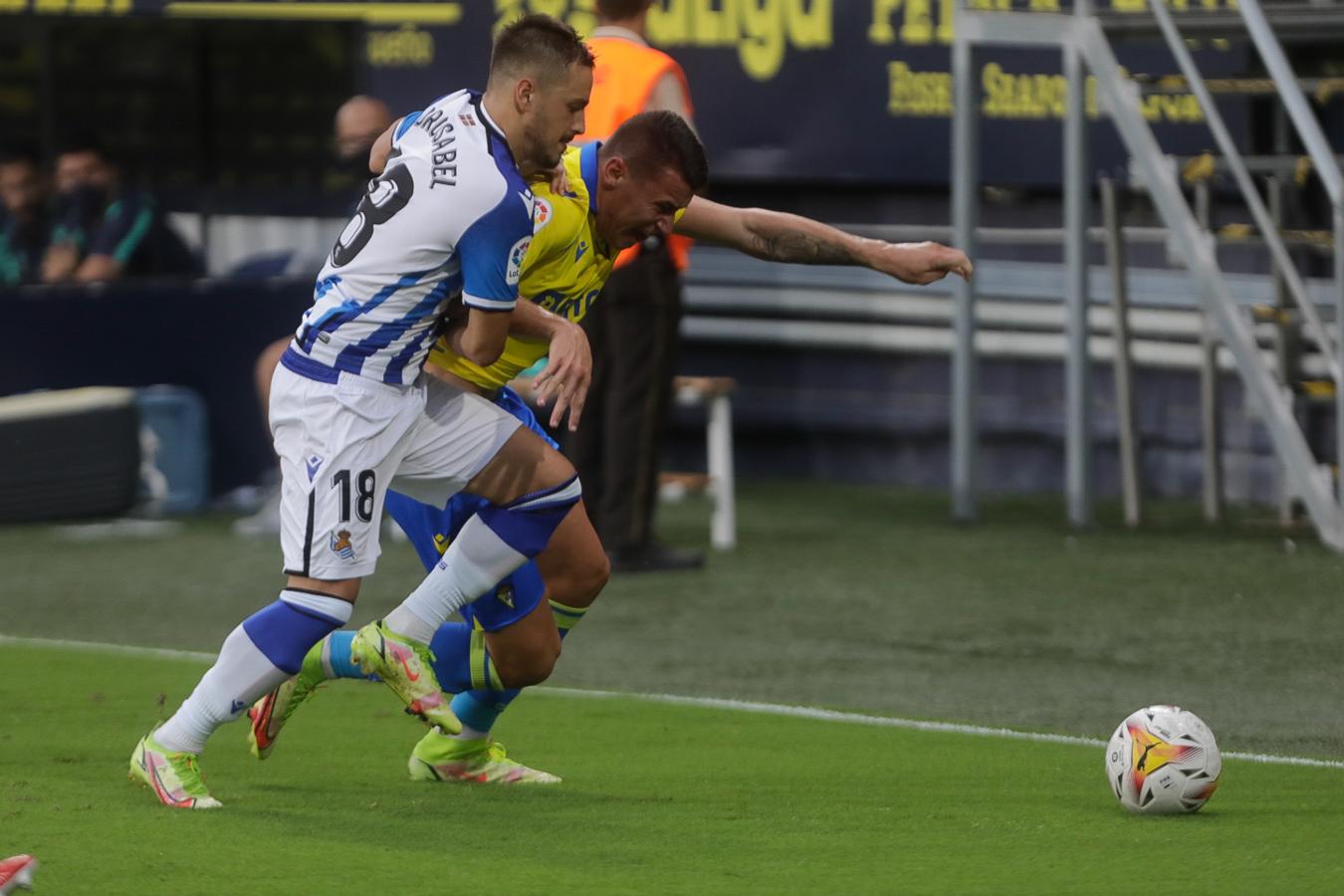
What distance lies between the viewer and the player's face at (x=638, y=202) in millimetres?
5973

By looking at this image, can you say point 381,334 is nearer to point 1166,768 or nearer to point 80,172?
point 1166,768

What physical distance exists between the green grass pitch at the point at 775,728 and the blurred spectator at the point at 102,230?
194 centimetres

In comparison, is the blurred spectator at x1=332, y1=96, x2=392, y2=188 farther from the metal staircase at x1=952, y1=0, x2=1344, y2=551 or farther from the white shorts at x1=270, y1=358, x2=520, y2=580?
the white shorts at x1=270, y1=358, x2=520, y2=580

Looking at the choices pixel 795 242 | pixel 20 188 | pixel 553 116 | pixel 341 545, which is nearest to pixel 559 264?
pixel 553 116

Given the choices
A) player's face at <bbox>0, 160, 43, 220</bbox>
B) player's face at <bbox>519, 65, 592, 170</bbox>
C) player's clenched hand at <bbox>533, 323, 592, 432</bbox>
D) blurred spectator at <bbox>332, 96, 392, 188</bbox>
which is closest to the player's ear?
player's face at <bbox>519, 65, 592, 170</bbox>

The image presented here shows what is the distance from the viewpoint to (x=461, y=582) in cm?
611

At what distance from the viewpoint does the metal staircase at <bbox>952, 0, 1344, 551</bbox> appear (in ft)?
35.6

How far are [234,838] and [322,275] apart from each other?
132cm

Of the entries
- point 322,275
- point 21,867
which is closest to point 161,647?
point 322,275

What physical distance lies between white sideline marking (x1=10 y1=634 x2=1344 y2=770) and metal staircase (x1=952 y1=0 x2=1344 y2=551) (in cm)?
404

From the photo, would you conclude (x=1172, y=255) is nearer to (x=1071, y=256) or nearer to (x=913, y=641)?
(x=1071, y=256)

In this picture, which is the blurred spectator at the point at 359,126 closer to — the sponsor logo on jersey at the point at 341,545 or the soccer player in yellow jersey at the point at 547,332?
the soccer player in yellow jersey at the point at 547,332

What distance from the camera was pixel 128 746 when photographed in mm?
6961

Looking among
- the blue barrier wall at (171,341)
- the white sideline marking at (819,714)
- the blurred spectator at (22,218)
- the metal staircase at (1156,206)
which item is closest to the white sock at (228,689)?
the white sideline marking at (819,714)
